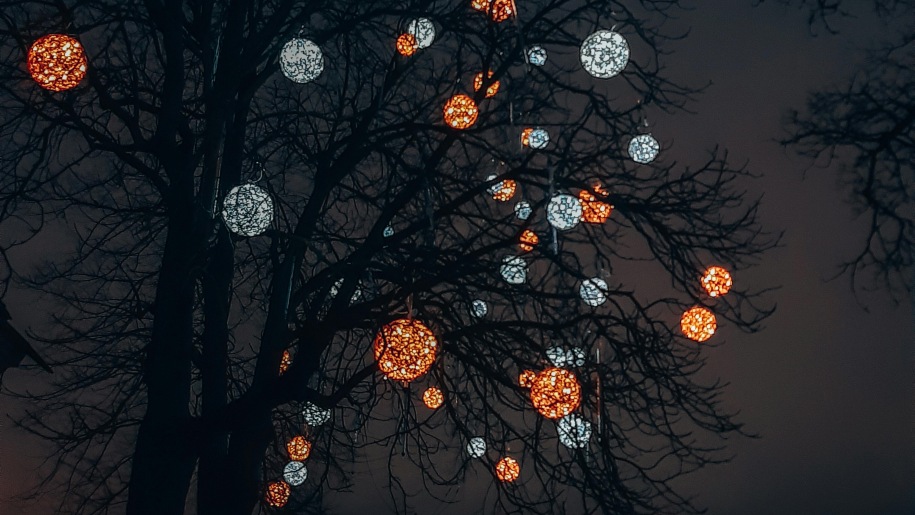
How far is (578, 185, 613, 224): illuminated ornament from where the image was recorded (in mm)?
5516

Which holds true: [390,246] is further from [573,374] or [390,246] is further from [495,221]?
Answer: [573,374]

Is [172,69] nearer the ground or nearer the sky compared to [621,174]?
nearer the sky

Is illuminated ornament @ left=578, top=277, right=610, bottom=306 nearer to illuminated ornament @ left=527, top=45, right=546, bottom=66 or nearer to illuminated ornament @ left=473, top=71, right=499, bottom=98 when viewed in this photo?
illuminated ornament @ left=473, top=71, right=499, bottom=98

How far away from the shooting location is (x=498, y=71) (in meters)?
5.91

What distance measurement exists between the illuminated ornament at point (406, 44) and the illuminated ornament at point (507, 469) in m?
2.89

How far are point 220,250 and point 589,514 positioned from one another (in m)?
3.49

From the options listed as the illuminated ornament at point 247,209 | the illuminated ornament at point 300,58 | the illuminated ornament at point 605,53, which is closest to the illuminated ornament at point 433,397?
the illuminated ornament at point 247,209

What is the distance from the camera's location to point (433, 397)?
6.71 metres

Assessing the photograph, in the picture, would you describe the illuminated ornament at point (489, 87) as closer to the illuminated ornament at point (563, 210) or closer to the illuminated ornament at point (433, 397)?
the illuminated ornament at point (563, 210)

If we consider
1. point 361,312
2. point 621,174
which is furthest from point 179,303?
point 621,174

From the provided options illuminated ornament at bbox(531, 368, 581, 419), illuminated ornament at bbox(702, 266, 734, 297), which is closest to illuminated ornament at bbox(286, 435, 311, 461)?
illuminated ornament at bbox(531, 368, 581, 419)

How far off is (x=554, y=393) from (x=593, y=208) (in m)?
1.52

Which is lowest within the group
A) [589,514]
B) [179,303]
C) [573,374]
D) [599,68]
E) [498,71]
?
[589,514]

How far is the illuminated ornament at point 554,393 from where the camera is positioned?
4.71 m
